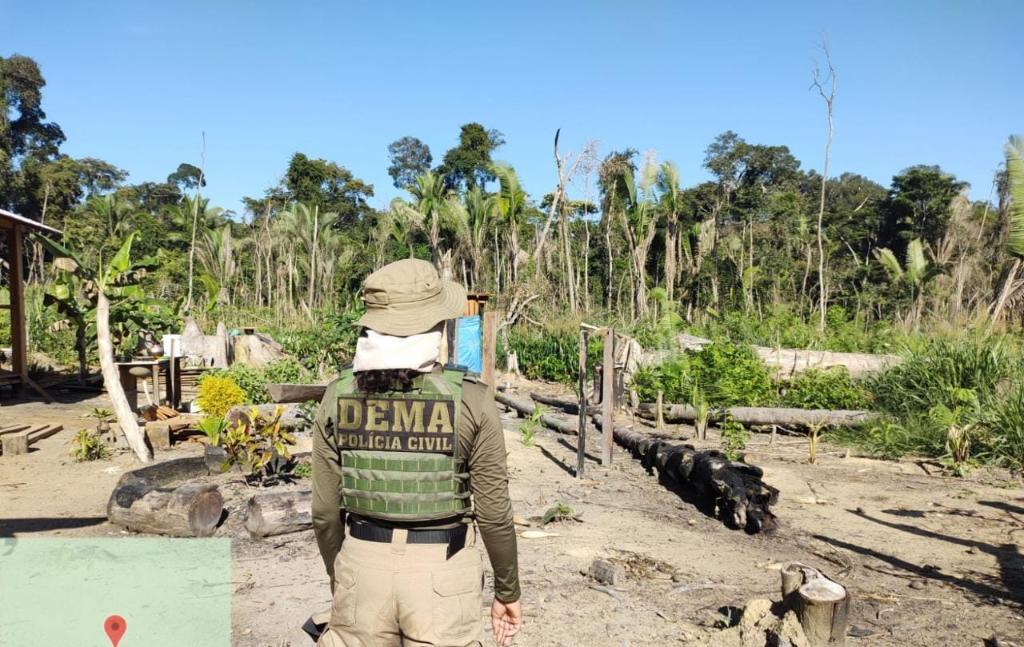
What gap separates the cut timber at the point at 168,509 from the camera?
522cm

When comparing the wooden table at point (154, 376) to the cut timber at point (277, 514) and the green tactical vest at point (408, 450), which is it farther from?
the green tactical vest at point (408, 450)

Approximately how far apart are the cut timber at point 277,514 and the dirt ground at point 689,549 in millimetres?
82

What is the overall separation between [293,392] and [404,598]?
421cm

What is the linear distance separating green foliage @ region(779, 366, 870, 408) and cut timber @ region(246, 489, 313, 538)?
8.62 meters

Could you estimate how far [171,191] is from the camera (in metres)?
45.7

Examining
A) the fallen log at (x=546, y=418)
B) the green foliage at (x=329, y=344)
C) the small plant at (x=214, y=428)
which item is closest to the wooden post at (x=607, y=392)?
the fallen log at (x=546, y=418)

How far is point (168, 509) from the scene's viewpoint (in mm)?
5246

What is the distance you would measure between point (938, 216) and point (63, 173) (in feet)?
110

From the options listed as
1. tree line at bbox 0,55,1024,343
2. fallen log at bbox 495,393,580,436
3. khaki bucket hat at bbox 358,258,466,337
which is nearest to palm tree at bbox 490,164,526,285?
tree line at bbox 0,55,1024,343

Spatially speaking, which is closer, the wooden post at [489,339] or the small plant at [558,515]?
the small plant at [558,515]

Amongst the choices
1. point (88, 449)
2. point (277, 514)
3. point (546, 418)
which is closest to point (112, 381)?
point (88, 449)

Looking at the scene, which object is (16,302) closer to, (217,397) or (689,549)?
(217,397)

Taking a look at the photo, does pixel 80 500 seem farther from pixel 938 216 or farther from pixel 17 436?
pixel 938 216
